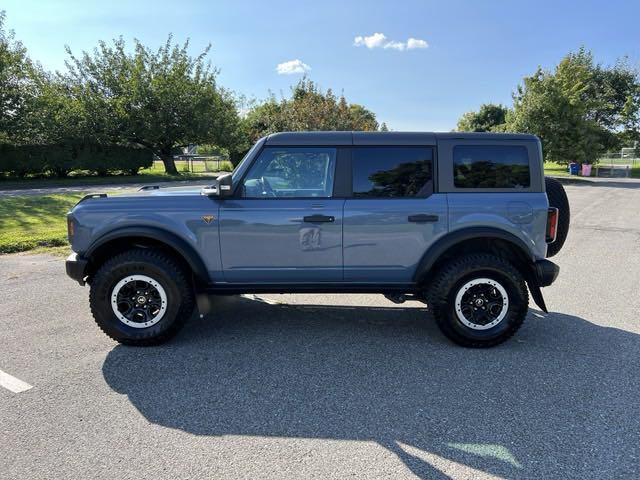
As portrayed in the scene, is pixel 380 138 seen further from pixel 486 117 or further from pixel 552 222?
pixel 486 117

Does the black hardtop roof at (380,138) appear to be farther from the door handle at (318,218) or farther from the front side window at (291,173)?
the door handle at (318,218)

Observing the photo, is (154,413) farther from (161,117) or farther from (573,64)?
(573,64)

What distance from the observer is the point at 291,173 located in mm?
3861

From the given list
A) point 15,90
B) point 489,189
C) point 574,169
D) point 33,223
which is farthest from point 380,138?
point 574,169

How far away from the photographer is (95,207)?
12.3ft

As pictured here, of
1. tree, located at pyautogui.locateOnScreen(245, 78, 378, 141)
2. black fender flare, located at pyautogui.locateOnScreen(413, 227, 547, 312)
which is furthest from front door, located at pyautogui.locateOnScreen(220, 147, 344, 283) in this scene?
tree, located at pyautogui.locateOnScreen(245, 78, 378, 141)

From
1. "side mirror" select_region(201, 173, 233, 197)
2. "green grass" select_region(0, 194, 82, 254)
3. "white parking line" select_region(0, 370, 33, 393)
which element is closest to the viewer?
"white parking line" select_region(0, 370, 33, 393)

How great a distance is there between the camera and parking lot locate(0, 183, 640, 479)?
2375mm

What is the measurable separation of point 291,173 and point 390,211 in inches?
37.0

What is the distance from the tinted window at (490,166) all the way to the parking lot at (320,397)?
1.44 meters

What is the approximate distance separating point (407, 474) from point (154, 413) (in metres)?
1.64

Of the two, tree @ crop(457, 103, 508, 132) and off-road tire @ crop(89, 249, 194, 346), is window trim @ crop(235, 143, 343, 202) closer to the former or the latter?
off-road tire @ crop(89, 249, 194, 346)

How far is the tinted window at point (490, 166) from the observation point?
3.75 metres

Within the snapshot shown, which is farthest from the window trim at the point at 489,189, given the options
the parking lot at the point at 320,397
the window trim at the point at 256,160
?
the parking lot at the point at 320,397
